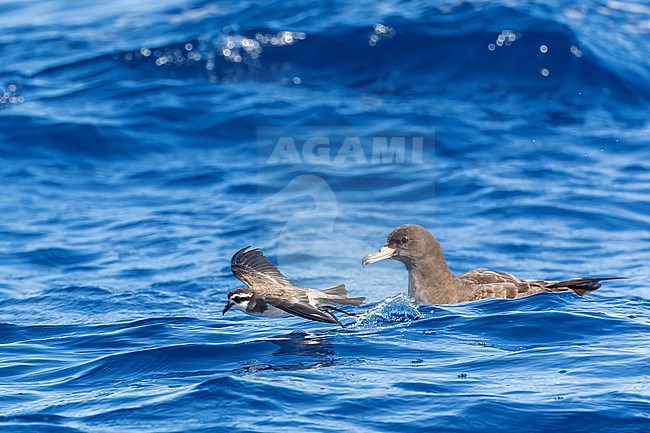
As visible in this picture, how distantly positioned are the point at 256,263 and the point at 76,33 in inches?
484

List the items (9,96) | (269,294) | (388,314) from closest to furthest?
1. (269,294)
2. (388,314)
3. (9,96)

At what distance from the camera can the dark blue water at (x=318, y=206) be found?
7094mm

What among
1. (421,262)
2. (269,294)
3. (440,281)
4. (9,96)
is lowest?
(440,281)

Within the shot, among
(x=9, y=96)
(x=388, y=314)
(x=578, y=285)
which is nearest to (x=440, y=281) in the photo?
(x=388, y=314)

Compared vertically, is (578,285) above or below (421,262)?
below

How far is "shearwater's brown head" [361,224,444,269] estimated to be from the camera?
9875 mm

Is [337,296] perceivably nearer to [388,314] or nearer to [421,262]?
[388,314]

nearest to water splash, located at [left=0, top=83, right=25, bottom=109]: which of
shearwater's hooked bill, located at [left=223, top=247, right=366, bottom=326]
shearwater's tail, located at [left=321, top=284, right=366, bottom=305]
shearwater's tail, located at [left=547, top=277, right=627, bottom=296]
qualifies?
shearwater's hooked bill, located at [left=223, top=247, right=366, bottom=326]

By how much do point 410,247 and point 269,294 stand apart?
219 centimetres

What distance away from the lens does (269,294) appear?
8.17 meters

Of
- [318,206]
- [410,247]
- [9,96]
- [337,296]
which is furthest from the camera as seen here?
[9,96]

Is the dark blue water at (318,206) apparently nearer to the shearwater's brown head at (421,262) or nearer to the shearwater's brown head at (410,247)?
the shearwater's brown head at (421,262)

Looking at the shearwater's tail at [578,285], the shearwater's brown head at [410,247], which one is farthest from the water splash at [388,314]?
the shearwater's tail at [578,285]

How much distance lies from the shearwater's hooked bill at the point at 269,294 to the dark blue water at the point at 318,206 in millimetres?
346
